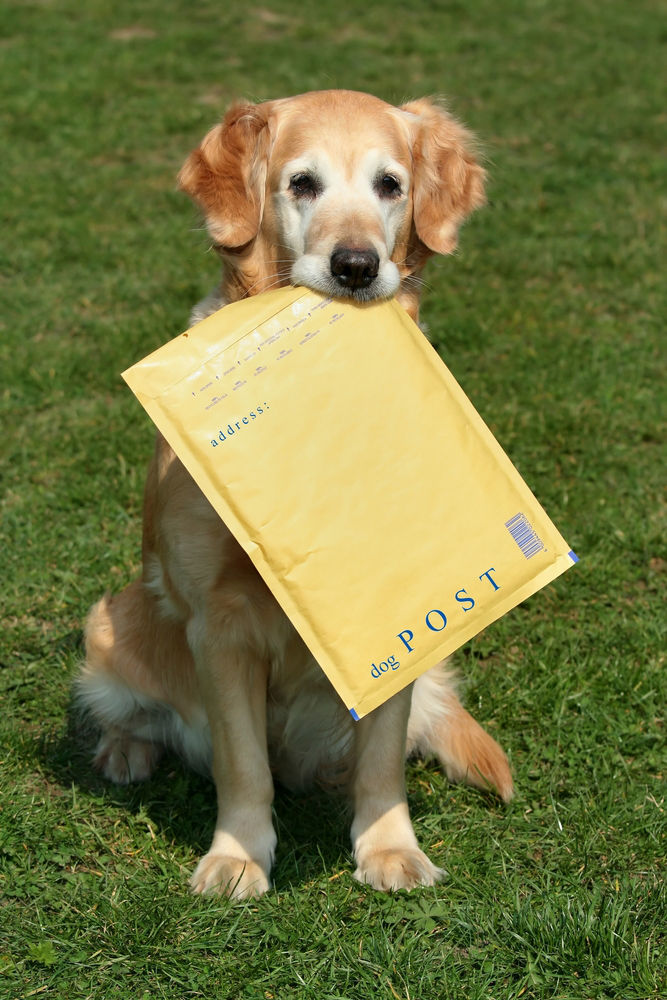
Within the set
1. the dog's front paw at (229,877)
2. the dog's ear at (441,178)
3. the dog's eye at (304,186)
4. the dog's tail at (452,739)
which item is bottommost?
the dog's tail at (452,739)

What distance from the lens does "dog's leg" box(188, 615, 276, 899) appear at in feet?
9.80

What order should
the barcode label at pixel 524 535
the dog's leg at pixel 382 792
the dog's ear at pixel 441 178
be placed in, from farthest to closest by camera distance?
the dog's ear at pixel 441 178, the dog's leg at pixel 382 792, the barcode label at pixel 524 535

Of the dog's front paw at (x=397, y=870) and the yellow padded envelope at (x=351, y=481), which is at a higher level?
the yellow padded envelope at (x=351, y=481)

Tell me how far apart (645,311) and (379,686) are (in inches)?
173

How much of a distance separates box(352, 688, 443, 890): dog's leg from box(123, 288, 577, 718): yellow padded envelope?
0.51 meters

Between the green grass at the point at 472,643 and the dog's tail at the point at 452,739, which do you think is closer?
the green grass at the point at 472,643

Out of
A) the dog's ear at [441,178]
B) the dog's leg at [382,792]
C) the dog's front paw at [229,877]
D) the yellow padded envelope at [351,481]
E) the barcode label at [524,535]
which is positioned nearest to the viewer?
the yellow padded envelope at [351,481]

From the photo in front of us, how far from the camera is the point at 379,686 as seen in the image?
262 centimetres

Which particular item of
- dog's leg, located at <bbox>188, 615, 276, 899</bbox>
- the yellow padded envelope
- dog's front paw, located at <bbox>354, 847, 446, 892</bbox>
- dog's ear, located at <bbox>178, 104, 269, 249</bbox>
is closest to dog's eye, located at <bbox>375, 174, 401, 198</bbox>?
dog's ear, located at <bbox>178, 104, 269, 249</bbox>

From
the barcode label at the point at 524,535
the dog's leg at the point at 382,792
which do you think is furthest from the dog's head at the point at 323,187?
the dog's leg at the point at 382,792

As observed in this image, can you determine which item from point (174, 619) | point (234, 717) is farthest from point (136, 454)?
point (234, 717)

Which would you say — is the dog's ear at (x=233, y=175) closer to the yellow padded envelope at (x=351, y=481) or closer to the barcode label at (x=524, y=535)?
the yellow padded envelope at (x=351, y=481)

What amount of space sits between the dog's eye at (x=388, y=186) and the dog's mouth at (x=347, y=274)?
1.21 feet

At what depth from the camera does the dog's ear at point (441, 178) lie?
3225 millimetres
